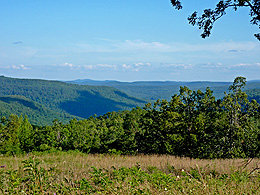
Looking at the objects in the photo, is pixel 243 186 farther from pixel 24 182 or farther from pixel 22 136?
Result: pixel 22 136

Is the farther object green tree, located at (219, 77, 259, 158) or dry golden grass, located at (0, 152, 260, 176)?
green tree, located at (219, 77, 259, 158)

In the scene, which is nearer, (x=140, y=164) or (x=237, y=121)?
(x=140, y=164)

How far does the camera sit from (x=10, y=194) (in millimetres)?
4176

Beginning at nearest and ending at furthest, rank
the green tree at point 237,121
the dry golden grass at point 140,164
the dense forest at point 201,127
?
1. the dry golden grass at point 140,164
2. the green tree at point 237,121
3. the dense forest at point 201,127

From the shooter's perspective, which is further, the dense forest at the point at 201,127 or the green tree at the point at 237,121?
the dense forest at the point at 201,127

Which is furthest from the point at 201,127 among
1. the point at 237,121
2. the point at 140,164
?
the point at 140,164

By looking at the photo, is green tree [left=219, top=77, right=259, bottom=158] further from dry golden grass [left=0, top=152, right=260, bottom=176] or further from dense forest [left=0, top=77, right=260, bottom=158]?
dry golden grass [left=0, top=152, right=260, bottom=176]

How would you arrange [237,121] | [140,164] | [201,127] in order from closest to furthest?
[140,164]
[237,121]
[201,127]

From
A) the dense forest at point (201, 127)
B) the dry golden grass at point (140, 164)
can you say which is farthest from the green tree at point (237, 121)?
the dry golden grass at point (140, 164)

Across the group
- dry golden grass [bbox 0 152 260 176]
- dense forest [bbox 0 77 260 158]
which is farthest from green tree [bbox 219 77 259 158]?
dry golden grass [bbox 0 152 260 176]

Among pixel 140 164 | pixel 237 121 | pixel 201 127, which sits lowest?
pixel 201 127

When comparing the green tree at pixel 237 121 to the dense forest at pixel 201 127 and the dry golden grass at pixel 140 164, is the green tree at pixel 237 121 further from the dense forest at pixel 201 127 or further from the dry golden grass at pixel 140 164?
the dry golden grass at pixel 140 164

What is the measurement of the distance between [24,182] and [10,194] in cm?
93

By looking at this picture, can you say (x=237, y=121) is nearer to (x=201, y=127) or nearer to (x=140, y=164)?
(x=201, y=127)
